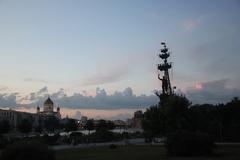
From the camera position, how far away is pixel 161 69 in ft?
240

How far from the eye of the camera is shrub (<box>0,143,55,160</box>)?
22.9 meters

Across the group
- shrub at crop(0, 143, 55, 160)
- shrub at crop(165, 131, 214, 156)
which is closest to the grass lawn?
shrub at crop(165, 131, 214, 156)

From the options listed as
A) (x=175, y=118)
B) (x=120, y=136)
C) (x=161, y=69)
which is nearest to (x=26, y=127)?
(x=120, y=136)

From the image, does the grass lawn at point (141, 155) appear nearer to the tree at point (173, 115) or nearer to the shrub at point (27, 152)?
the tree at point (173, 115)

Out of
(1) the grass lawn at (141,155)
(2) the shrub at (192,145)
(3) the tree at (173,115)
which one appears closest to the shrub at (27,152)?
(1) the grass lawn at (141,155)

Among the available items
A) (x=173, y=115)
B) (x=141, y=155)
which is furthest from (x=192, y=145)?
(x=173, y=115)

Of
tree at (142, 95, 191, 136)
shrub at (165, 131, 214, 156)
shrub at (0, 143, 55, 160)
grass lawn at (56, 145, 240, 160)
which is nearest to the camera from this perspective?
shrub at (0, 143, 55, 160)

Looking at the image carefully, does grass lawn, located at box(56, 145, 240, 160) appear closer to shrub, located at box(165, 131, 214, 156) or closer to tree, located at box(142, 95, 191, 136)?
shrub, located at box(165, 131, 214, 156)

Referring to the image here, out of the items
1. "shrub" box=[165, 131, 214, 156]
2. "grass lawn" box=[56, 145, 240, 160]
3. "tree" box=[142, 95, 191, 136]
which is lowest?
"grass lawn" box=[56, 145, 240, 160]

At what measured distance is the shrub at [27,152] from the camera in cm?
2286

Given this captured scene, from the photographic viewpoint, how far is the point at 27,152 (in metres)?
22.9

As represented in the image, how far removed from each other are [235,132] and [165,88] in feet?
47.0

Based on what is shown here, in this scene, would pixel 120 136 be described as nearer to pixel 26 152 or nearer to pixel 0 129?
pixel 0 129

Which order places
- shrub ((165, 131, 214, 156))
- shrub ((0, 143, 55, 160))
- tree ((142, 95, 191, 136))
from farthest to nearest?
tree ((142, 95, 191, 136))
shrub ((165, 131, 214, 156))
shrub ((0, 143, 55, 160))
